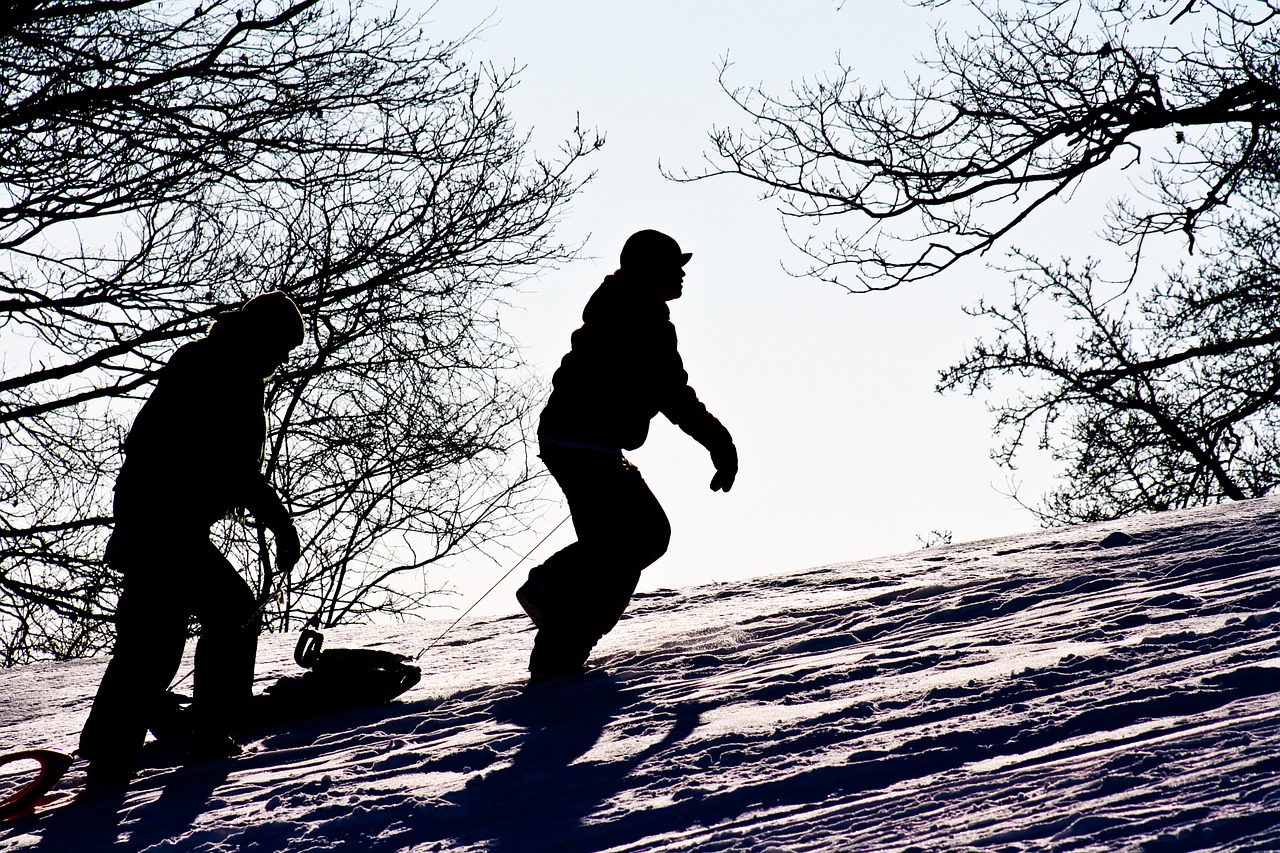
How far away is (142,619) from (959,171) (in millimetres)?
8316

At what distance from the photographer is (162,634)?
4434 millimetres

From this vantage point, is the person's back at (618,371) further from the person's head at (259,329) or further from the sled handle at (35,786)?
the sled handle at (35,786)

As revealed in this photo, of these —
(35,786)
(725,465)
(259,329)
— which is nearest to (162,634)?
(35,786)

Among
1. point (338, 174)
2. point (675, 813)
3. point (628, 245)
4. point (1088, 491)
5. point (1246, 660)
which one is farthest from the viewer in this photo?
point (1088, 491)

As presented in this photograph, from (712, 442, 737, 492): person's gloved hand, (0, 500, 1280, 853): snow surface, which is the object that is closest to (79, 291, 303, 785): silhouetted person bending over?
(0, 500, 1280, 853): snow surface

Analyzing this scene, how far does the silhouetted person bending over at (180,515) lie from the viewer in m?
4.38

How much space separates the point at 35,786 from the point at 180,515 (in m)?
1.00

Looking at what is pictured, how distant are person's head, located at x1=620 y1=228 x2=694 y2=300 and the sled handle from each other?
8.89ft

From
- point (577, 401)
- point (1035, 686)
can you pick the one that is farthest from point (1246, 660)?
point (577, 401)

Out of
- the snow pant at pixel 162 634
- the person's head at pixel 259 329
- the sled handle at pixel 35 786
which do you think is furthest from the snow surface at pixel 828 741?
the person's head at pixel 259 329

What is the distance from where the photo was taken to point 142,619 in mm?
4422

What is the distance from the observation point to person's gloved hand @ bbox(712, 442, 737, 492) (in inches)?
197

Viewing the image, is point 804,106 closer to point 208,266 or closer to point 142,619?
point 208,266

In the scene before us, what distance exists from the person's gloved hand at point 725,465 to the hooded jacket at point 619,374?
21cm
